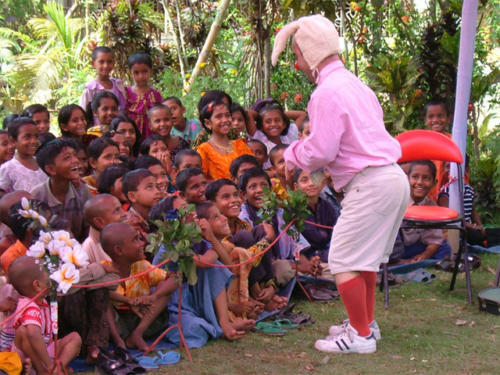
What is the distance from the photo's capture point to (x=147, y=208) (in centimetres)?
508

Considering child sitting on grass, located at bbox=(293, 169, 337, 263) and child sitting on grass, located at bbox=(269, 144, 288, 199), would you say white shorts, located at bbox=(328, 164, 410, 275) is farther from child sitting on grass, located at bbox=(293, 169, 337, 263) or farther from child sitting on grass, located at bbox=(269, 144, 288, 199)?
child sitting on grass, located at bbox=(269, 144, 288, 199)

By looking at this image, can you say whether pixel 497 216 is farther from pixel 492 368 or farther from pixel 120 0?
pixel 120 0

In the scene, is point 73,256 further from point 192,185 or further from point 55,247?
point 192,185

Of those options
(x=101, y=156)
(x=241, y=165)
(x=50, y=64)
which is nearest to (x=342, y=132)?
(x=241, y=165)

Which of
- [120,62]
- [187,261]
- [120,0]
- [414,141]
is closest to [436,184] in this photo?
[414,141]

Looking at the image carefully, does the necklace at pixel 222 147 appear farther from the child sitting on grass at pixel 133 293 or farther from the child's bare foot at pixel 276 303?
the child sitting on grass at pixel 133 293

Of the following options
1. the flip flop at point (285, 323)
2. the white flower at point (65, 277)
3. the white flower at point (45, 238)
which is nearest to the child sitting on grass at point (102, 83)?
the flip flop at point (285, 323)

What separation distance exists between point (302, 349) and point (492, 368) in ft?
3.84

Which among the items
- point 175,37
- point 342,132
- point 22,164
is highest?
point 175,37

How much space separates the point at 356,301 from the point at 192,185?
5.16 feet

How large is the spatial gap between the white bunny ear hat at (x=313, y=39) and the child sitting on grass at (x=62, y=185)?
1725 millimetres

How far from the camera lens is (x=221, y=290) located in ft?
15.2

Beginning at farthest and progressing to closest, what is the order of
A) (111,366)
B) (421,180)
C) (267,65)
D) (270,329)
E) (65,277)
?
(267,65) < (421,180) < (270,329) < (111,366) < (65,277)

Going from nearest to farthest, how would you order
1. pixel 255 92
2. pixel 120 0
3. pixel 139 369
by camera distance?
pixel 139 369
pixel 255 92
pixel 120 0
